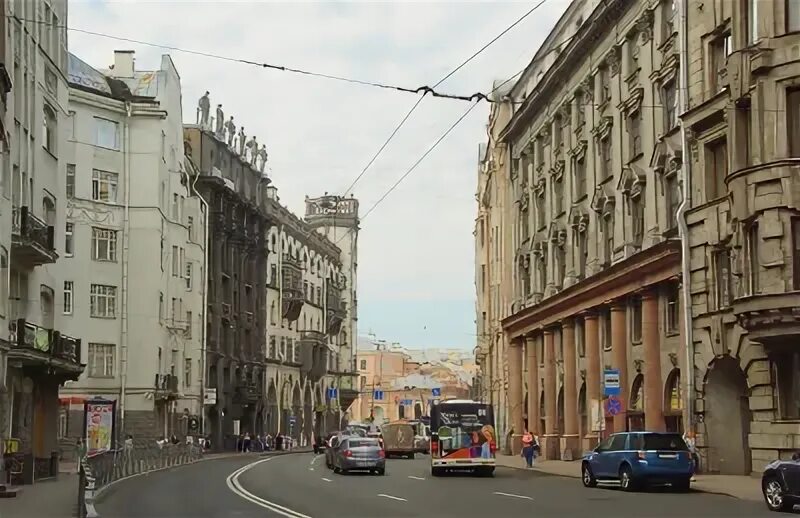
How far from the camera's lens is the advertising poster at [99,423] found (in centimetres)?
4431

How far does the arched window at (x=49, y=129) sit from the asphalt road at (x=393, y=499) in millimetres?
11700

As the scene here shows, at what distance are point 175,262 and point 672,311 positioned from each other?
3907 centimetres

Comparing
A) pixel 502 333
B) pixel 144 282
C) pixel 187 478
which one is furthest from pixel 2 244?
pixel 502 333

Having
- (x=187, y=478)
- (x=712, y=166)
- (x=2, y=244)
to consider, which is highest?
(x=712, y=166)

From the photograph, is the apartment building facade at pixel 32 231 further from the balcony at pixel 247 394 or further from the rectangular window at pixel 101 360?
the balcony at pixel 247 394

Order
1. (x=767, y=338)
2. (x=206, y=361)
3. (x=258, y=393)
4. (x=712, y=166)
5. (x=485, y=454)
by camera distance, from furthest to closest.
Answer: (x=258, y=393) → (x=206, y=361) → (x=485, y=454) → (x=712, y=166) → (x=767, y=338)

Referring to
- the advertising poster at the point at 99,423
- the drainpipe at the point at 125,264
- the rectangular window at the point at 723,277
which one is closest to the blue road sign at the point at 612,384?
the rectangular window at the point at 723,277

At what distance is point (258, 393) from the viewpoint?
93.9m

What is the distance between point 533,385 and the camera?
208 feet

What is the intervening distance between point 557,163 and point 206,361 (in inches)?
1294

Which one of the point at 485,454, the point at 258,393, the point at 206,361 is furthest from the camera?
the point at 258,393

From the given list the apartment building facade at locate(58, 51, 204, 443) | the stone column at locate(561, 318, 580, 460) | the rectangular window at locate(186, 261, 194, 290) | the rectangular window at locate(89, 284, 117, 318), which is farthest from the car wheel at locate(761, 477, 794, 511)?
the rectangular window at locate(186, 261, 194, 290)

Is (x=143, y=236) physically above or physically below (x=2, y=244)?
above

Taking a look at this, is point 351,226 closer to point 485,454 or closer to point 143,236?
point 143,236
